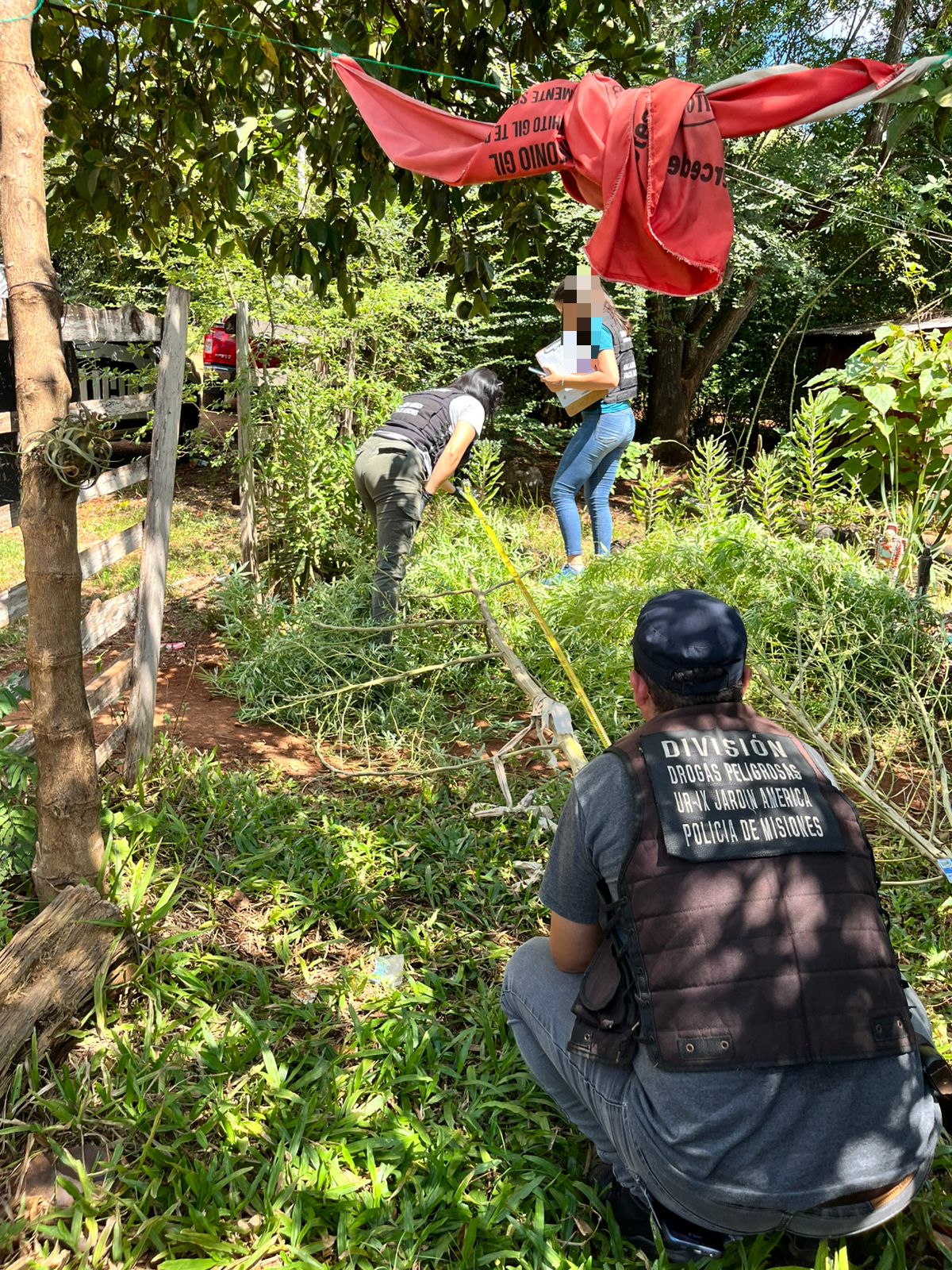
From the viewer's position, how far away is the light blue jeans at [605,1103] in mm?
1575

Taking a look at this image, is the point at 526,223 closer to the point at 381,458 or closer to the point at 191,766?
the point at 381,458

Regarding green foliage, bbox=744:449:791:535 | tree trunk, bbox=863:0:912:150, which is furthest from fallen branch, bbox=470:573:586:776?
tree trunk, bbox=863:0:912:150

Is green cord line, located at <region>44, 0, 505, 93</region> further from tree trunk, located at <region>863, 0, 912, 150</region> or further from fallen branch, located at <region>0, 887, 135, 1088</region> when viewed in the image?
tree trunk, located at <region>863, 0, 912, 150</region>

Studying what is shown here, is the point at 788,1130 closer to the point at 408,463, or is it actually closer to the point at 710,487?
the point at 408,463

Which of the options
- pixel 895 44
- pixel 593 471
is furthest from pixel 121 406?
pixel 895 44

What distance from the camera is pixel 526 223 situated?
3.36 meters

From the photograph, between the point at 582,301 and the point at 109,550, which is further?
the point at 582,301

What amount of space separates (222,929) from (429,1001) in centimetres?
65

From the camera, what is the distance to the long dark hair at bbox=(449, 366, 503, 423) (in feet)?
15.4

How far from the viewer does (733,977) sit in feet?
5.05

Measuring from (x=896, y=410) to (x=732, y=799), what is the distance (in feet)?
14.4

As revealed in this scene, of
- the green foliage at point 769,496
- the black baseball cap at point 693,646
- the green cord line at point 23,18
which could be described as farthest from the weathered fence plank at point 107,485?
the green foliage at point 769,496

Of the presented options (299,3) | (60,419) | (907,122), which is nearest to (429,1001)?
(60,419)

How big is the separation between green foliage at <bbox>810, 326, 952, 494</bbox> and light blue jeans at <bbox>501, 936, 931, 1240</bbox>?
3808mm
